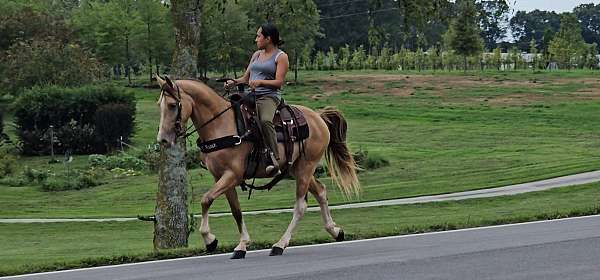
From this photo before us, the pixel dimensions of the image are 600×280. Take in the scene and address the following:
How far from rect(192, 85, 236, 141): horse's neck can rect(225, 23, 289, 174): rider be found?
1.43ft

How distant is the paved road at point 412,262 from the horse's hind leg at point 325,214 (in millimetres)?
245

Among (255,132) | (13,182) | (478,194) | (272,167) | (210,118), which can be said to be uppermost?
(210,118)

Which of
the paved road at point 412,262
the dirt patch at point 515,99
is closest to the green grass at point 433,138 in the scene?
the dirt patch at point 515,99

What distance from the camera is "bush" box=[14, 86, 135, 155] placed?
53438 millimetres

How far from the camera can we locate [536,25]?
185875 mm

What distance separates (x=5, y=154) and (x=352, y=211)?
23697 mm

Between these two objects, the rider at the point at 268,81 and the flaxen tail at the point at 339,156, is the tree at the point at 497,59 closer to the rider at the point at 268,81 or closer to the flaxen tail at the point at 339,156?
the flaxen tail at the point at 339,156

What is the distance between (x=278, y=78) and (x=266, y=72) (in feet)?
0.74

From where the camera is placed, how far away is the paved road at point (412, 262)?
938 centimetres

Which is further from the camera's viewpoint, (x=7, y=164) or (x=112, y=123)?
(x=112, y=123)

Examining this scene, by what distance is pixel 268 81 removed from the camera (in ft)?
38.8

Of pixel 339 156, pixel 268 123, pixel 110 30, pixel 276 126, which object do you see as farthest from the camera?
pixel 110 30

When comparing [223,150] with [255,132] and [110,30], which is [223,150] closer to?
[255,132]

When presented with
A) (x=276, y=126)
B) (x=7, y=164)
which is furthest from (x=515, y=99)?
(x=276, y=126)
